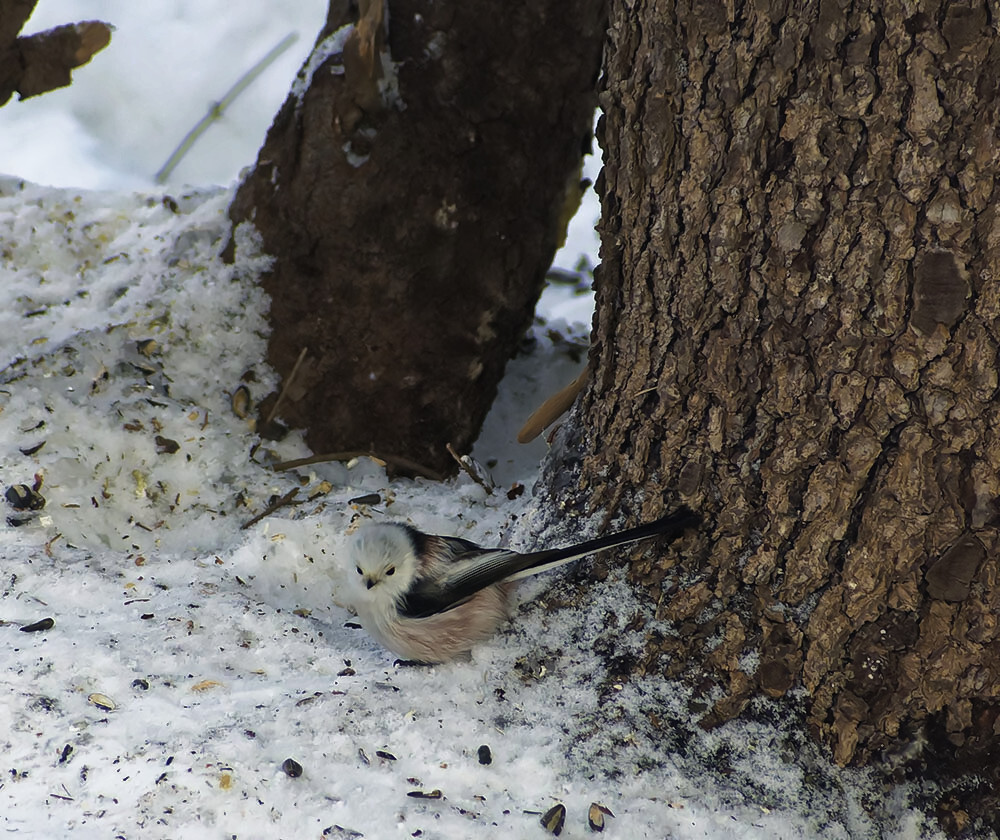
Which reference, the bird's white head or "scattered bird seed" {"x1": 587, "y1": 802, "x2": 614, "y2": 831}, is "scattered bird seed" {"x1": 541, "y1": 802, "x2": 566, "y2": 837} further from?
the bird's white head

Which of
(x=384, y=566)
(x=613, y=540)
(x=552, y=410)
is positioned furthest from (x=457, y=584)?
(x=552, y=410)

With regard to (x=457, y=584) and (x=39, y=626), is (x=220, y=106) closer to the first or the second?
(x=39, y=626)

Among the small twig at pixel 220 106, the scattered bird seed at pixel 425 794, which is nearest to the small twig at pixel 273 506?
the scattered bird seed at pixel 425 794

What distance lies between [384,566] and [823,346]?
92 centimetres

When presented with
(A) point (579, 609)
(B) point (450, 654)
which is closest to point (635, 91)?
(A) point (579, 609)

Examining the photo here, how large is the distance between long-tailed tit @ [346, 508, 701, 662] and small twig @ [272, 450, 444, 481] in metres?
0.62

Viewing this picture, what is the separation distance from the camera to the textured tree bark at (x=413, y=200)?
2.37m

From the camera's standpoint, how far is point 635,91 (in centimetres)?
151

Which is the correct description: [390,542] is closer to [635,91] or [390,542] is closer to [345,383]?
Answer: [345,383]

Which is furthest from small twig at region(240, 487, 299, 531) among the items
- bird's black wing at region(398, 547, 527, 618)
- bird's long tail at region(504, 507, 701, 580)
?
bird's long tail at region(504, 507, 701, 580)

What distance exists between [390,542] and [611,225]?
2.45ft

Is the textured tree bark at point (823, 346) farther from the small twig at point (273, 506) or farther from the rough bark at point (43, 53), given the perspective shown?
the rough bark at point (43, 53)

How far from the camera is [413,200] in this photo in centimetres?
240

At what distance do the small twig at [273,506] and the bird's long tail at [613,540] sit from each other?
2.73 feet
